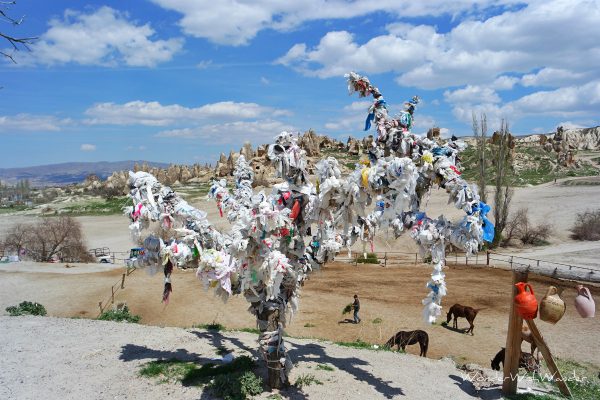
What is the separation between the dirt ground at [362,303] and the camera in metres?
15.4

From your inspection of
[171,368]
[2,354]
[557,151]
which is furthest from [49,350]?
[557,151]

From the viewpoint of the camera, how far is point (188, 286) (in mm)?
23453

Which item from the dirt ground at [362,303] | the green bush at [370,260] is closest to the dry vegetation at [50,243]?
the dirt ground at [362,303]

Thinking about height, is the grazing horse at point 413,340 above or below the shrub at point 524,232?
below

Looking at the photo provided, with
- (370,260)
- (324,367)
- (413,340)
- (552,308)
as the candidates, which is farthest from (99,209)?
(552,308)

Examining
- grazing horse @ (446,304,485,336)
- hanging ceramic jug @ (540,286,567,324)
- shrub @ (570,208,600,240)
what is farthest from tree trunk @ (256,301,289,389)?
shrub @ (570,208,600,240)

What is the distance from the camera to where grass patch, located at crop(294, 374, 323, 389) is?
354 inches

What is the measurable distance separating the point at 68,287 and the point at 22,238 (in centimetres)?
1298

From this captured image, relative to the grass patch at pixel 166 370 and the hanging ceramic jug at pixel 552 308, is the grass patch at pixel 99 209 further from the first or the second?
the hanging ceramic jug at pixel 552 308

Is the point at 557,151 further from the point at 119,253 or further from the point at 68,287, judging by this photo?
the point at 68,287

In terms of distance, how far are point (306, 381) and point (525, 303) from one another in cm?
452

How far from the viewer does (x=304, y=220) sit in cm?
808

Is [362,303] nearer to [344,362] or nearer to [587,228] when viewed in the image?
[344,362]

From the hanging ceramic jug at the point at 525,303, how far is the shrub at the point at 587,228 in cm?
2829
